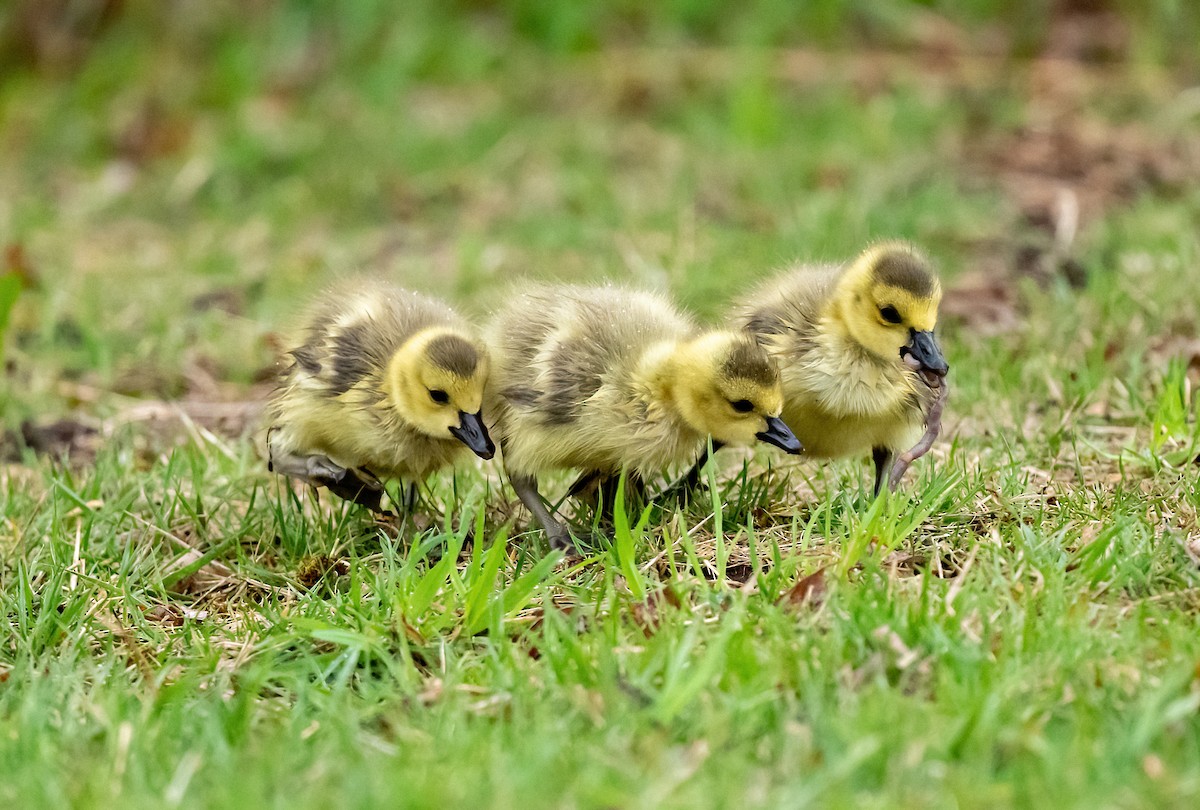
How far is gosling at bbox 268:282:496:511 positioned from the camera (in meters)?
4.06

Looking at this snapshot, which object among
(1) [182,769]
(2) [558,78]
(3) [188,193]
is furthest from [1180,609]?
(2) [558,78]

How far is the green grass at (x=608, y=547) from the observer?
2852 millimetres

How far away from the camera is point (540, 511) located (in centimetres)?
416

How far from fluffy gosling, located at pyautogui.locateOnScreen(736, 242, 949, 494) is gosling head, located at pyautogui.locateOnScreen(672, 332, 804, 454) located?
0.22 m

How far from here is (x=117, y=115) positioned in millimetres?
10633

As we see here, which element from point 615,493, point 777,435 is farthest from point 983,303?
point 777,435

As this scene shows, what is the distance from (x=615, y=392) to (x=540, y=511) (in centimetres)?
40

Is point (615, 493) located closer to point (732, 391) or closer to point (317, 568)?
point (732, 391)

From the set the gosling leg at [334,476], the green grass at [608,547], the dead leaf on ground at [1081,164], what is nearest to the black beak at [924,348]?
the green grass at [608,547]

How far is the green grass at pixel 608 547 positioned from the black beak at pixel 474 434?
0.48ft

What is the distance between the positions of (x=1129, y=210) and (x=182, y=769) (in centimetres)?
618

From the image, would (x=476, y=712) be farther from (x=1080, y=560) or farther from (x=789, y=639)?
(x=1080, y=560)

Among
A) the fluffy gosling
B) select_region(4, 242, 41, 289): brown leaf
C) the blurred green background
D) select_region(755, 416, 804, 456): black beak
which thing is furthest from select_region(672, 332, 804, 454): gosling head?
select_region(4, 242, 41, 289): brown leaf

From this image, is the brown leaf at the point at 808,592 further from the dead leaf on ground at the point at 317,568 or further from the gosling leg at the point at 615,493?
the dead leaf on ground at the point at 317,568
